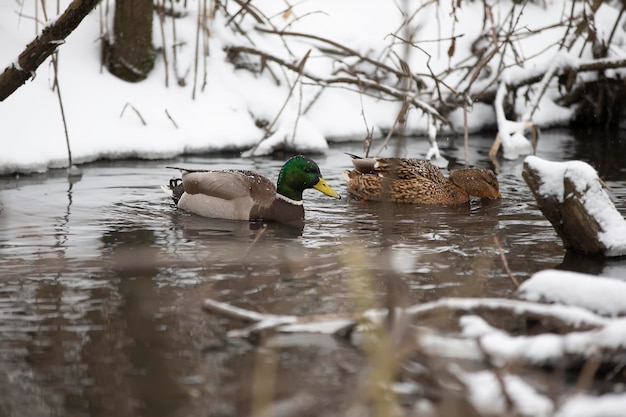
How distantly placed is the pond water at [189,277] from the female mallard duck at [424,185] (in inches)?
7.7

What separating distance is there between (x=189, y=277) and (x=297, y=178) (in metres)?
2.32

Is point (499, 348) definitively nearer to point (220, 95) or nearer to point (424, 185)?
point (424, 185)

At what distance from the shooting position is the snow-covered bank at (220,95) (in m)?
9.45

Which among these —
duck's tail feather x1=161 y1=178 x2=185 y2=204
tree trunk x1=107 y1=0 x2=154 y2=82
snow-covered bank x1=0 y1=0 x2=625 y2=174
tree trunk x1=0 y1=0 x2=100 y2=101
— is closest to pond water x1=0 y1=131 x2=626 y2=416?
duck's tail feather x1=161 y1=178 x2=185 y2=204

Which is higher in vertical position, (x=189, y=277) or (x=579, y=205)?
(x=579, y=205)

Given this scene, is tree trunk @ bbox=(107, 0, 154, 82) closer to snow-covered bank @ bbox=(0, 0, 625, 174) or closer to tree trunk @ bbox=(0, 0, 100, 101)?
snow-covered bank @ bbox=(0, 0, 625, 174)

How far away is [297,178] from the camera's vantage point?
7629 millimetres

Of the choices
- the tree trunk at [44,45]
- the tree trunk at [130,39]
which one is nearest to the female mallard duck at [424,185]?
the tree trunk at [44,45]

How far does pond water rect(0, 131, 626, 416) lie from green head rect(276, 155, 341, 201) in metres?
0.26

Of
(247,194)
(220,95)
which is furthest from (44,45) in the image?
(220,95)

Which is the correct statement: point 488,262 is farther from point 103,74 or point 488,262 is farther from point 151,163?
point 103,74

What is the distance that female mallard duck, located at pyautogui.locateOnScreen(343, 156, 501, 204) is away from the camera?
820 cm

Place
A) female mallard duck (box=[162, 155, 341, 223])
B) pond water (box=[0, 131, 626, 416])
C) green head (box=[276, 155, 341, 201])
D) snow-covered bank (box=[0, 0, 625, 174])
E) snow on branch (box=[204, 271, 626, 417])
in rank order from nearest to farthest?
snow on branch (box=[204, 271, 626, 417]) < pond water (box=[0, 131, 626, 416]) < female mallard duck (box=[162, 155, 341, 223]) < green head (box=[276, 155, 341, 201]) < snow-covered bank (box=[0, 0, 625, 174])

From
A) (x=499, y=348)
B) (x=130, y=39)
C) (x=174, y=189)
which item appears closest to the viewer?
(x=499, y=348)
